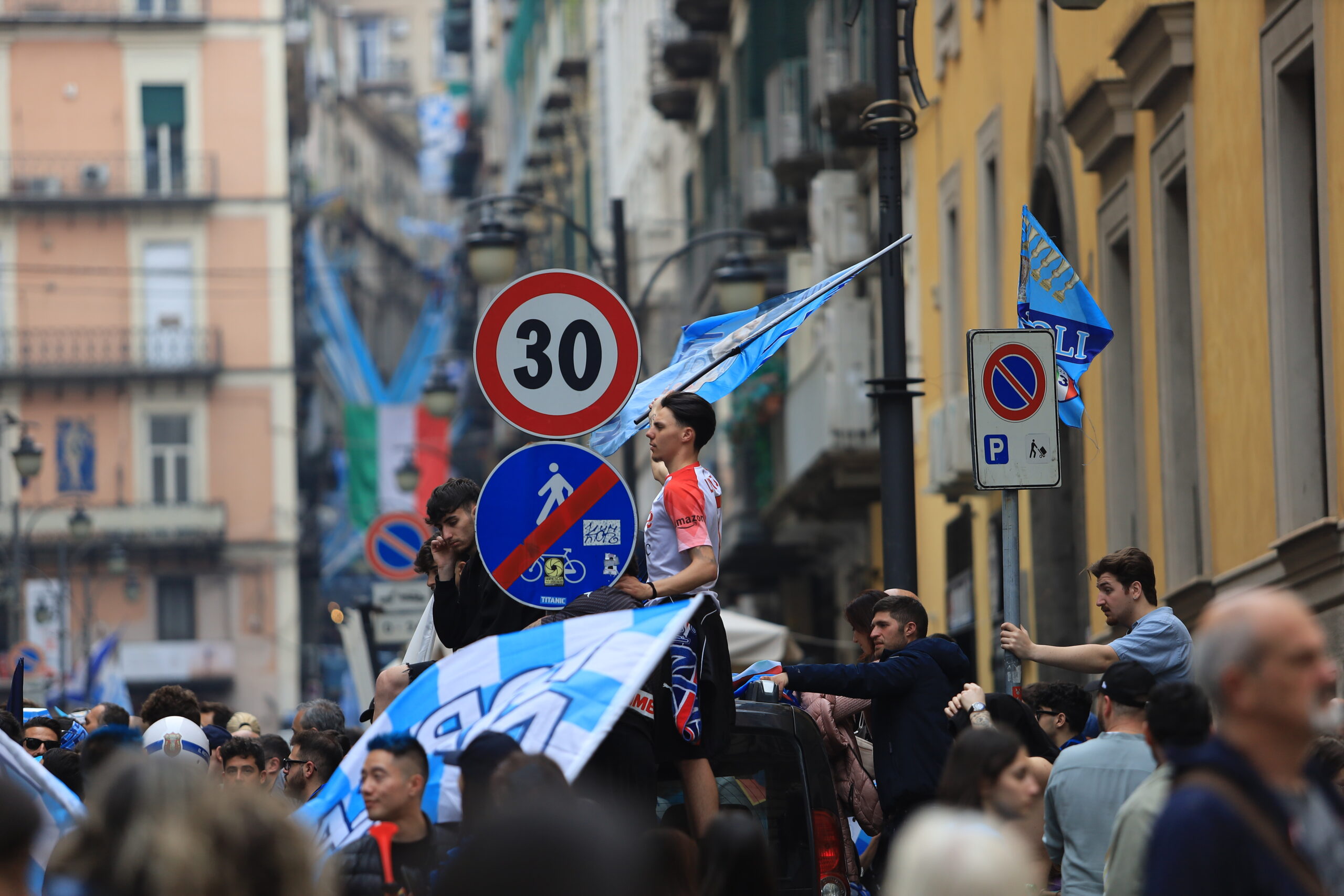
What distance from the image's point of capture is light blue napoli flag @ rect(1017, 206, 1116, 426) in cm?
1116

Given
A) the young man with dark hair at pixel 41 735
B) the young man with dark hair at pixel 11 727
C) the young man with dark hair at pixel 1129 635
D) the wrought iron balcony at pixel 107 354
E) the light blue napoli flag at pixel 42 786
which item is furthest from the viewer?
the wrought iron balcony at pixel 107 354

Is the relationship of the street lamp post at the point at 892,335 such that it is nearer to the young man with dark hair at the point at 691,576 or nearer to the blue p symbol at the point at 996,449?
the blue p symbol at the point at 996,449

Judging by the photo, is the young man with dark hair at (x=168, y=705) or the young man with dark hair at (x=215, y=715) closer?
the young man with dark hair at (x=168, y=705)

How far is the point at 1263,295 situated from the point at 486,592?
5963 mm

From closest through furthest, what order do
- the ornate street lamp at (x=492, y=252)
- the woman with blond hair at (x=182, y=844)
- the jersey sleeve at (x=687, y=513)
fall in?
the woman with blond hair at (x=182, y=844) < the jersey sleeve at (x=687, y=513) < the ornate street lamp at (x=492, y=252)

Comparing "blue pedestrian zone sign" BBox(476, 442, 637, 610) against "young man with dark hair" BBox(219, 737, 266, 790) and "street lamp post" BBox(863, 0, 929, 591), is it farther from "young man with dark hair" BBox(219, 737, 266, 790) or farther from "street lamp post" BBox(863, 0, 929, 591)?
"street lamp post" BBox(863, 0, 929, 591)

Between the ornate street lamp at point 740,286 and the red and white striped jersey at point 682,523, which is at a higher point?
the ornate street lamp at point 740,286

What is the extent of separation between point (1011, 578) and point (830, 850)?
4.52ft

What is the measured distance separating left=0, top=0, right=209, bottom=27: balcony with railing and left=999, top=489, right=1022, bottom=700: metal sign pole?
60.7 metres

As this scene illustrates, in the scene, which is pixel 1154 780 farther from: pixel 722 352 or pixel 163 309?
pixel 163 309

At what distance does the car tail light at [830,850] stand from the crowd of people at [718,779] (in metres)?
0.02

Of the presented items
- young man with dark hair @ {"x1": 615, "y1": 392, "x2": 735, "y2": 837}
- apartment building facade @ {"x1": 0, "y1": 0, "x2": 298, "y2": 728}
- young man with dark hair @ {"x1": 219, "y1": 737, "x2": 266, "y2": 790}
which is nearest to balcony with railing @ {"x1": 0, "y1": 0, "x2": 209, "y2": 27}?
apartment building facade @ {"x1": 0, "y1": 0, "x2": 298, "y2": 728}

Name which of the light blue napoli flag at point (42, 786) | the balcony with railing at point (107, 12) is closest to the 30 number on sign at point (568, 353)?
the light blue napoli flag at point (42, 786)

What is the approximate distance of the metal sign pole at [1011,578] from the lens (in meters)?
9.43
